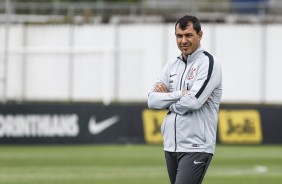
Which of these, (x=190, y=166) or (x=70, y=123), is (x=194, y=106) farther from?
(x=70, y=123)

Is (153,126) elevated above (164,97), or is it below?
below

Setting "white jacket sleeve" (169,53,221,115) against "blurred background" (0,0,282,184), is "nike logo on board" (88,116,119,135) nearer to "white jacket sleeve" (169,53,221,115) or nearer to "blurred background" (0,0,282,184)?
"blurred background" (0,0,282,184)

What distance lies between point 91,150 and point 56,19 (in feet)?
62.2

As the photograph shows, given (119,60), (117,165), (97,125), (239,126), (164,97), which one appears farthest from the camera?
(119,60)

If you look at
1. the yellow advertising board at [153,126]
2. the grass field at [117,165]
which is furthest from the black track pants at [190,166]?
the yellow advertising board at [153,126]

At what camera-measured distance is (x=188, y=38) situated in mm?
8820

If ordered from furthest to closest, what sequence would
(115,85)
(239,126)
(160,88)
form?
(115,85) < (239,126) < (160,88)

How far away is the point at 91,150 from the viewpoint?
24.1 m

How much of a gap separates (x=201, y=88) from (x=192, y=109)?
23 centimetres

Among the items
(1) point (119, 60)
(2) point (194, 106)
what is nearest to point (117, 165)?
(2) point (194, 106)

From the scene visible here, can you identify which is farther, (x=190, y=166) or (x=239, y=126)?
(x=239, y=126)

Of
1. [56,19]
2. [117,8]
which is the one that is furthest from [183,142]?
[117,8]

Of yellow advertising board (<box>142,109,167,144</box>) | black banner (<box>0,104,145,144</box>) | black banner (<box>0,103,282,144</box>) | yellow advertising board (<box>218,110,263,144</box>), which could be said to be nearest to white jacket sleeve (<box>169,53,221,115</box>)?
black banner (<box>0,103,282,144</box>)

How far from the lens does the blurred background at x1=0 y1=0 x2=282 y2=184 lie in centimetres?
2244
